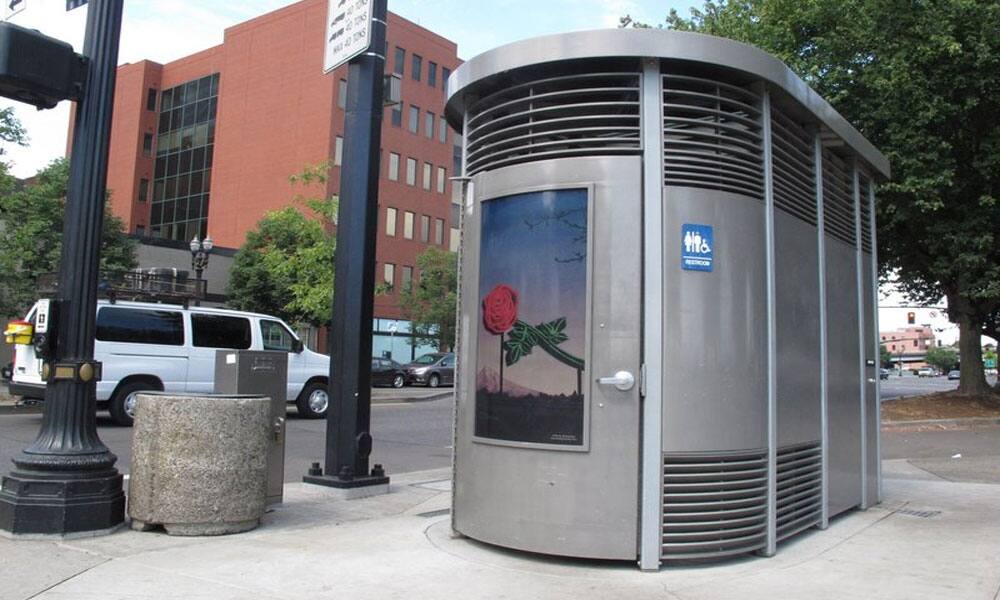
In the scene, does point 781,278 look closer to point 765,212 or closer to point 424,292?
point 765,212

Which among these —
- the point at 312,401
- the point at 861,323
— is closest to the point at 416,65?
the point at 312,401

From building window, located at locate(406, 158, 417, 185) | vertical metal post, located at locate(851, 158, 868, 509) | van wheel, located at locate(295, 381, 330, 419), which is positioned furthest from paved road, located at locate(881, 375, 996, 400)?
building window, located at locate(406, 158, 417, 185)

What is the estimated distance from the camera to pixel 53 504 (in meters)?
5.77

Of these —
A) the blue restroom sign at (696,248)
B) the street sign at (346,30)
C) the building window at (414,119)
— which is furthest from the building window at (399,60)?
the blue restroom sign at (696,248)

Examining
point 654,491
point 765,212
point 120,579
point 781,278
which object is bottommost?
point 120,579

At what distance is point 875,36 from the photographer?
58.9 ft

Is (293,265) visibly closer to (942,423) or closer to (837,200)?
(942,423)

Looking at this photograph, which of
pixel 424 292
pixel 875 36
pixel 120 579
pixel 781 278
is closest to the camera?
pixel 120 579

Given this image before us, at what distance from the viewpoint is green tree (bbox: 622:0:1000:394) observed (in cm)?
1708

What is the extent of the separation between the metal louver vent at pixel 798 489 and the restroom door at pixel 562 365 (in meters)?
1.40

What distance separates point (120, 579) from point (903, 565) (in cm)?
510

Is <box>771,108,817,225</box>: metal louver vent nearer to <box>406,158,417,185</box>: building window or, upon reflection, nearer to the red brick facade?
the red brick facade

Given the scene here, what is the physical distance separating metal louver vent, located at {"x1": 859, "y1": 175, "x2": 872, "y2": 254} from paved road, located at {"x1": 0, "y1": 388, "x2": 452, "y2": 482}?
6.22 m

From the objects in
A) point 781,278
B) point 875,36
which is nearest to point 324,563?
point 781,278
